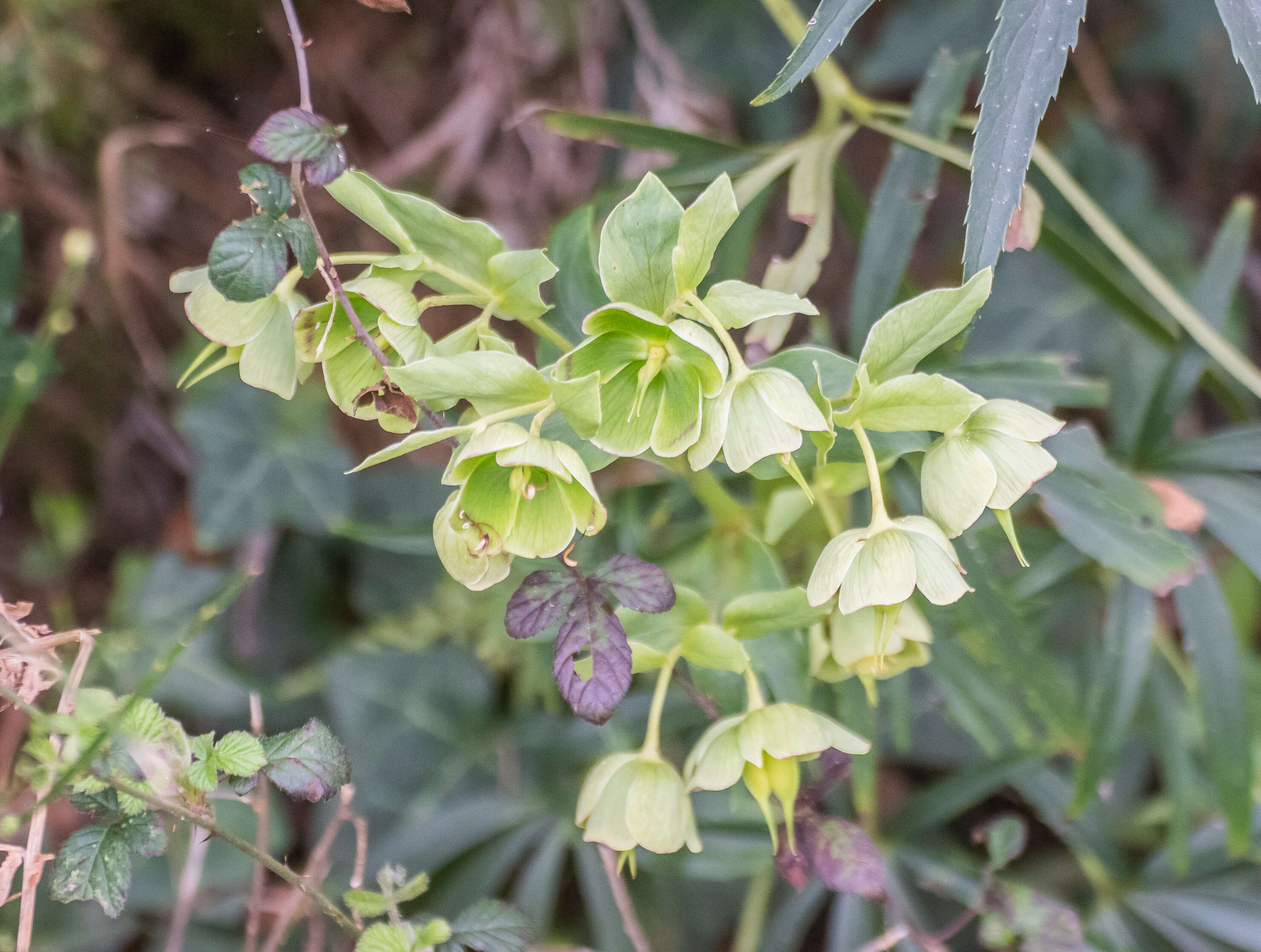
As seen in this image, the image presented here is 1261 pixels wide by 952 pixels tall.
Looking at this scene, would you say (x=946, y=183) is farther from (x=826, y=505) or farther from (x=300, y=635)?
(x=300, y=635)

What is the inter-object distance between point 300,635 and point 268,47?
799 mm

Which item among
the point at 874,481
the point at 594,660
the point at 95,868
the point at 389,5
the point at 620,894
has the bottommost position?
the point at 620,894

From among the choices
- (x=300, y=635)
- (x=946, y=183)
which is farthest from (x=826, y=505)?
(x=946, y=183)

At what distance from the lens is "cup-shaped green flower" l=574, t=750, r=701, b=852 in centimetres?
48

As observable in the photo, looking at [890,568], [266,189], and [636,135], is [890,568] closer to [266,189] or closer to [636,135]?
[266,189]

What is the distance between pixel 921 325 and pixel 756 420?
113 millimetres

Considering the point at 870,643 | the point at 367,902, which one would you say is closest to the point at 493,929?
Result: the point at 367,902

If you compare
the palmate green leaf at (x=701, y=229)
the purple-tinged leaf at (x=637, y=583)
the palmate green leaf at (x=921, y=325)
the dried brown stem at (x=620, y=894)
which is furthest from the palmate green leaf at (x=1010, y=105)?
the dried brown stem at (x=620, y=894)

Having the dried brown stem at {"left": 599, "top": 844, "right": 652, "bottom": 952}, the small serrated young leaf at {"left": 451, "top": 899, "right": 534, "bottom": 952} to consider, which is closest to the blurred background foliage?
the dried brown stem at {"left": 599, "top": 844, "right": 652, "bottom": 952}

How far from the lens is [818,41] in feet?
1.63

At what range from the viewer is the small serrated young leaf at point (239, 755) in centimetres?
47

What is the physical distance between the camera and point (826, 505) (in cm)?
57

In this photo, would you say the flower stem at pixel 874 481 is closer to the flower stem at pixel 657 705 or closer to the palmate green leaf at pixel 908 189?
the flower stem at pixel 657 705

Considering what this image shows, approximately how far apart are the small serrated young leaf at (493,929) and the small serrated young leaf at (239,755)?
0.16 metres
